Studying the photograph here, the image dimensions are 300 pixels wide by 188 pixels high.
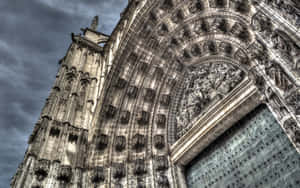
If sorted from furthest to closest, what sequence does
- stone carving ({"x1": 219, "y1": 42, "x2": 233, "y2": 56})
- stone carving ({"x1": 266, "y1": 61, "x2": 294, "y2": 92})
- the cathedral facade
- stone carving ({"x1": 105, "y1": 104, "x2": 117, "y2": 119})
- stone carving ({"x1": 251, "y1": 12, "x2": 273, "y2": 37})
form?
1. stone carving ({"x1": 105, "y1": 104, "x2": 117, "y2": 119})
2. stone carving ({"x1": 219, "y1": 42, "x2": 233, "y2": 56})
3. the cathedral facade
4. stone carving ({"x1": 251, "y1": 12, "x2": 273, "y2": 37})
5. stone carving ({"x1": 266, "y1": 61, "x2": 294, "y2": 92})

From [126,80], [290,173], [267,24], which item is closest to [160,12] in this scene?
[126,80]

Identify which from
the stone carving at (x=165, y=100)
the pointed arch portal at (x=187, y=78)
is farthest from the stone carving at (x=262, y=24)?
the stone carving at (x=165, y=100)

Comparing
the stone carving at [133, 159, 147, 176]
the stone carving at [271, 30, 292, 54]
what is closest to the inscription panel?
the stone carving at [133, 159, 147, 176]

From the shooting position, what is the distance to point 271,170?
4.42 m

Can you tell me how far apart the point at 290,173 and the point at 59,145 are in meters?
5.51

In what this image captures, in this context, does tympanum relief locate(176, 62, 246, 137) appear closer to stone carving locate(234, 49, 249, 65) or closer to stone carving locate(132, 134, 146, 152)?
stone carving locate(234, 49, 249, 65)

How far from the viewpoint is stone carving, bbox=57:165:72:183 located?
6.25m

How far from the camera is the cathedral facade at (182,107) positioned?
3863 mm

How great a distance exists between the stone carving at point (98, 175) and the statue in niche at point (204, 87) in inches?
93.0

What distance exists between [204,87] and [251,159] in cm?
224

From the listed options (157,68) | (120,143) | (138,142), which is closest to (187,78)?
(157,68)

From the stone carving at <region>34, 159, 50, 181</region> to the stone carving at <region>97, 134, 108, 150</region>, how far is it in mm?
1394

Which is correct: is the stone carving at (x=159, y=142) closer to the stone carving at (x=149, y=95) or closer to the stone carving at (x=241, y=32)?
the stone carving at (x=149, y=95)

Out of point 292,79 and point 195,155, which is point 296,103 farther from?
point 195,155
